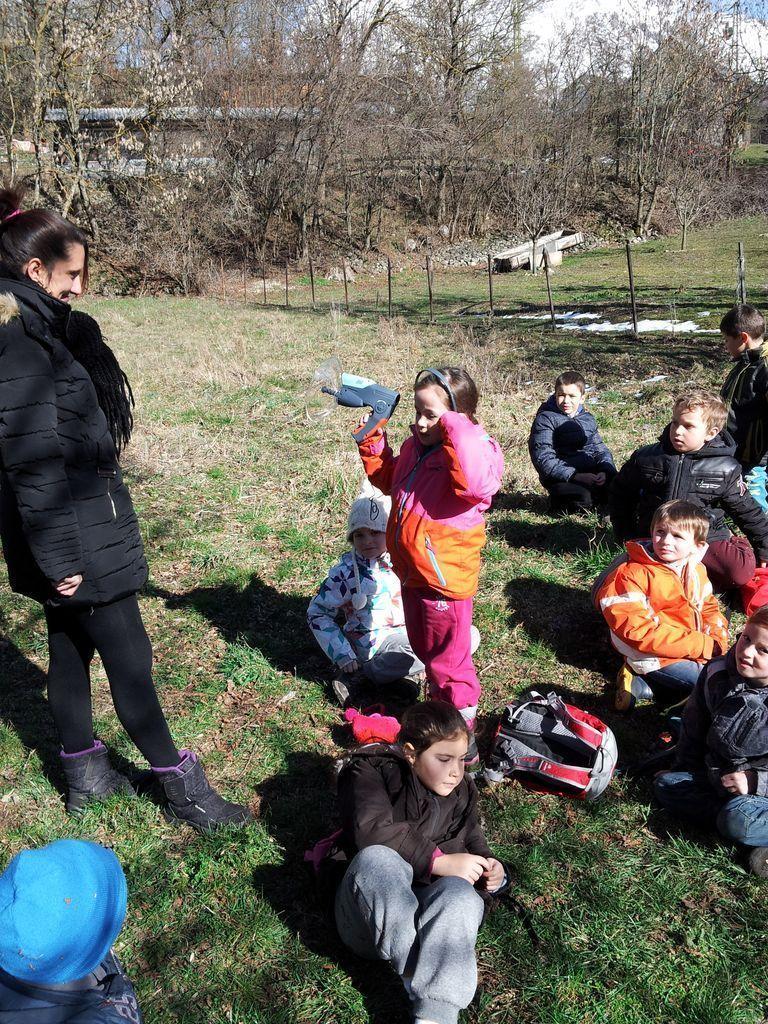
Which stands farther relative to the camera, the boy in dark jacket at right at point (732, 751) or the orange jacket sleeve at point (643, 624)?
the orange jacket sleeve at point (643, 624)

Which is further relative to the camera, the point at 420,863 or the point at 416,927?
the point at 420,863

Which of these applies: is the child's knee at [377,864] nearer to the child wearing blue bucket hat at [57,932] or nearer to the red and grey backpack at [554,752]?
the child wearing blue bucket hat at [57,932]

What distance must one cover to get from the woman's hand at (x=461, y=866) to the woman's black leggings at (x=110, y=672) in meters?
1.00

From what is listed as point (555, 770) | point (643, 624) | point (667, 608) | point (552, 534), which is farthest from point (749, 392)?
point (555, 770)

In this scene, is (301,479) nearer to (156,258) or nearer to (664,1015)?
(664,1015)

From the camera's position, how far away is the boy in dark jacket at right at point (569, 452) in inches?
225

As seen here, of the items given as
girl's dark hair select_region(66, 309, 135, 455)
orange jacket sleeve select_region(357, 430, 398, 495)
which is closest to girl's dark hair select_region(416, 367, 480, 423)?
orange jacket sleeve select_region(357, 430, 398, 495)

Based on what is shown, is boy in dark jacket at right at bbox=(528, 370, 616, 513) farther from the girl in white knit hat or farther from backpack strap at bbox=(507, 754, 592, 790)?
backpack strap at bbox=(507, 754, 592, 790)

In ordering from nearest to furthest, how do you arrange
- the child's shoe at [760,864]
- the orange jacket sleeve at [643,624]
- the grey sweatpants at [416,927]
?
the grey sweatpants at [416,927] → the child's shoe at [760,864] → the orange jacket sleeve at [643,624]

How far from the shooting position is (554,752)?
3.21 meters

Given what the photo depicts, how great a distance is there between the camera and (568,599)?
183 inches

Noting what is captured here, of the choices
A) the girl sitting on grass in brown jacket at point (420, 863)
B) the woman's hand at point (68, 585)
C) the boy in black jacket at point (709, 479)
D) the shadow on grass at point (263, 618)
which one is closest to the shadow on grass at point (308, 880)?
the girl sitting on grass in brown jacket at point (420, 863)

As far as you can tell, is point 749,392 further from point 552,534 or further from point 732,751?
point 732,751

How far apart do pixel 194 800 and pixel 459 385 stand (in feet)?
5.96
